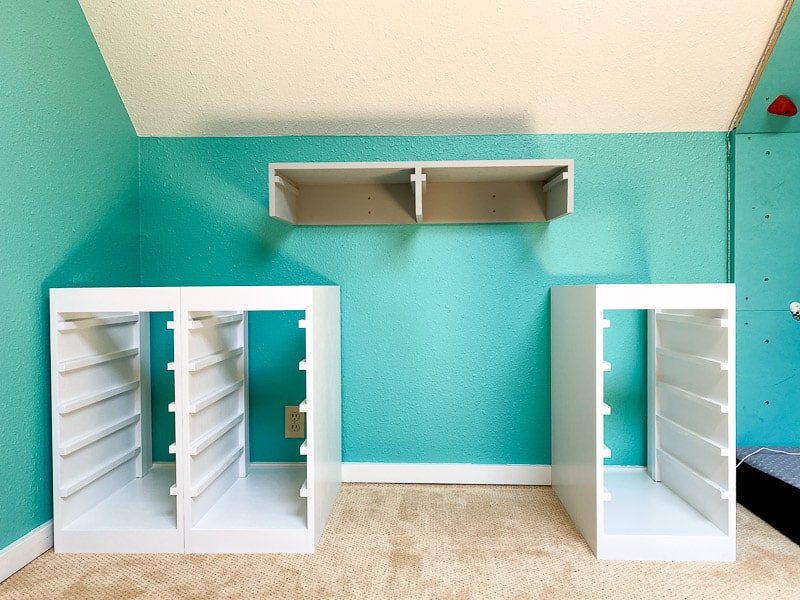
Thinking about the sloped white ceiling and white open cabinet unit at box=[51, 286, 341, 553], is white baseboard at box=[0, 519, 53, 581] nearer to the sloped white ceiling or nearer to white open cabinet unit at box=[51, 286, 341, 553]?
white open cabinet unit at box=[51, 286, 341, 553]

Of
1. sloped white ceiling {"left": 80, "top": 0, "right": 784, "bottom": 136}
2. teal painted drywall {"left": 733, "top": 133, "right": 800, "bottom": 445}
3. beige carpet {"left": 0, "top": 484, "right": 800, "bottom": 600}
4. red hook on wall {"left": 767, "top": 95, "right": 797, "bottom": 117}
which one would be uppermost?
sloped white ceiling {"left": 80, "top": 0, "right": 784, "bottom": 136}

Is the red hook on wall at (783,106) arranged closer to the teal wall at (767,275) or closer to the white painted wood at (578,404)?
the teal wall at (767,275)

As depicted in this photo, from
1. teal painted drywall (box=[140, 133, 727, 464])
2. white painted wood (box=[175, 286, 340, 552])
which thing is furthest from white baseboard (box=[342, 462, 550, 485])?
white painted wood (box=[175, 286, 340, 552])

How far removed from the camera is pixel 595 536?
56.1 inches

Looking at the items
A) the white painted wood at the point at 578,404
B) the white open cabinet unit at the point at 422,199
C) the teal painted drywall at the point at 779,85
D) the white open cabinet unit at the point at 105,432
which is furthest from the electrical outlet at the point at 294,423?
the teal painted drywall at the point at 779,85

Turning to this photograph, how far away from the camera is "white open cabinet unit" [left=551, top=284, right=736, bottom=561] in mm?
1405

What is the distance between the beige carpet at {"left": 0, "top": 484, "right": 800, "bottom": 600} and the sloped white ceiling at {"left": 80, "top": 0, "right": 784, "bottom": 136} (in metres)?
1.44

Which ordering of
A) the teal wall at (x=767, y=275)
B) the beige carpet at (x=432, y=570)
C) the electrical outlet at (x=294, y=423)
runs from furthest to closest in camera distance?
the electrical outlet at (x=294, y=423) → the teal wall at (x=767, y=275) → the beige carpet at (x=432, y=570)

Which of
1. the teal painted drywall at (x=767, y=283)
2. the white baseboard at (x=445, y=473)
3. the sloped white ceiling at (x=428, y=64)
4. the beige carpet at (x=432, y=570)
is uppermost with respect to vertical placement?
the sloped white ceiling at (x=428, y=64)

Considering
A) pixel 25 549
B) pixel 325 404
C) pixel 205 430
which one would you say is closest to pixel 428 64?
pixel 325 404

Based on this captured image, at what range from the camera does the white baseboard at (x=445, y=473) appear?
199 cm

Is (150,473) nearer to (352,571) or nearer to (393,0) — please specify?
(352,571)

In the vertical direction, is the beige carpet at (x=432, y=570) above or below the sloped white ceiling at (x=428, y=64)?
below

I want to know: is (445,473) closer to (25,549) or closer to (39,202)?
(25,549)
